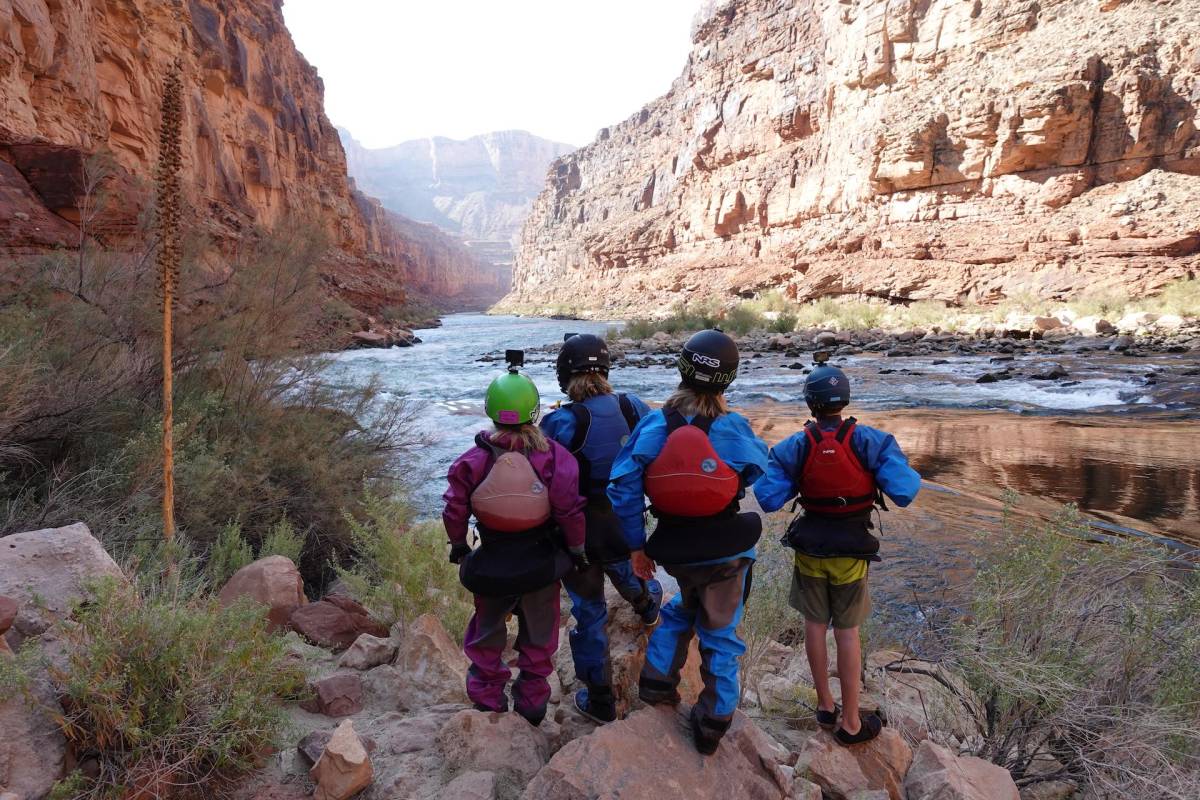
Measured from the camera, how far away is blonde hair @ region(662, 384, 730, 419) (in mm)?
2473

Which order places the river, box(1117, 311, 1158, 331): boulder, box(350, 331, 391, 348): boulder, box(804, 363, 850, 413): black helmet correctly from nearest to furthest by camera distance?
box(804, 363, 850, 413): black helmet → the river → box(1117, 311, 1158, 331): boulder → box(350, 331, 391, 348): boulder

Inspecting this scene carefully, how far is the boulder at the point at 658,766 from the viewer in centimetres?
190

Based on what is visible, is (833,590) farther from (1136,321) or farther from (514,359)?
(1136,321)

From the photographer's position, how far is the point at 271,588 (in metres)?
3.13

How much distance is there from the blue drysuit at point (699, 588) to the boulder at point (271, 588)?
1868 millimetres

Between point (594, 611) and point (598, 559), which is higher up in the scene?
point (598, 559)

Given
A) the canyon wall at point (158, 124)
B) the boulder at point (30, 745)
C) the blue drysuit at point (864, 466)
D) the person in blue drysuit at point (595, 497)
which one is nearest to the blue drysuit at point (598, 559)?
the person in blue drysuit at point (595, 497)

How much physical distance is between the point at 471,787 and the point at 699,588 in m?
1.03

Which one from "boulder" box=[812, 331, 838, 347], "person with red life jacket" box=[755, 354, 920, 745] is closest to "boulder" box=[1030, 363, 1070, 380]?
"boulder" box=[812, 331, 838, 347]

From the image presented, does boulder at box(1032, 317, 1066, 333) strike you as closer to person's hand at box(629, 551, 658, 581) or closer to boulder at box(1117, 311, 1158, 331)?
boulder at box(1117, 311, 1158, 331)

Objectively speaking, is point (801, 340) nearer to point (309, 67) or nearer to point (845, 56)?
point (845, 56)

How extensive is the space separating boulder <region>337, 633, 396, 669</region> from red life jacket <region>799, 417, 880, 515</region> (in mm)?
2126

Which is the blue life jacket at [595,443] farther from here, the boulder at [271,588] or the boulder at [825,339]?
the boulder at [825,339]

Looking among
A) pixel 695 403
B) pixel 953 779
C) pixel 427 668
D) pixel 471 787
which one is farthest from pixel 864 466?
pixel 427 668
